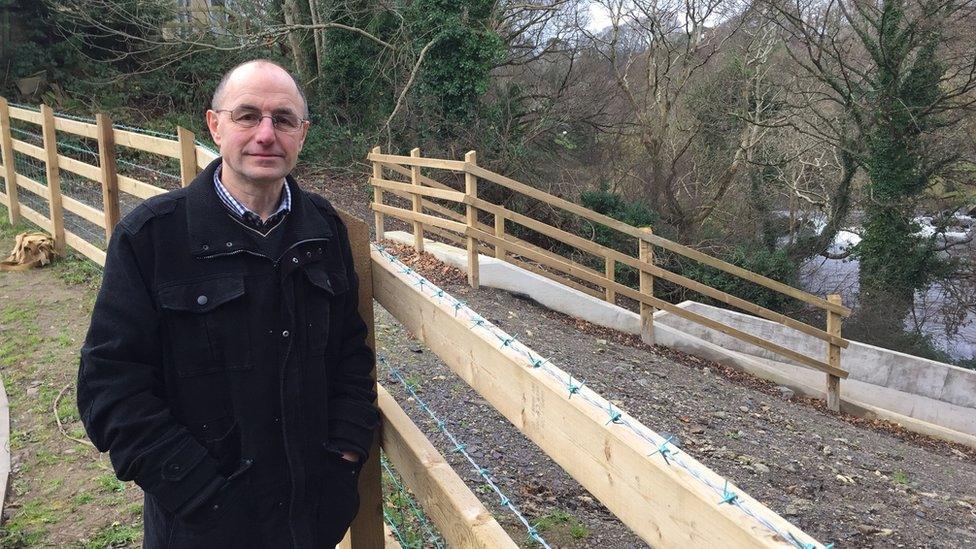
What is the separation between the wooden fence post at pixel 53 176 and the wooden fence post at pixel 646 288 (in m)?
6.69

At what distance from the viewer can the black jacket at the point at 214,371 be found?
5.85 feet

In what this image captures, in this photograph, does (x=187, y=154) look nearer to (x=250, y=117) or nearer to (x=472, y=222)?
(x=250, y=117)

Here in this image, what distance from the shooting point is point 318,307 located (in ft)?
6.54

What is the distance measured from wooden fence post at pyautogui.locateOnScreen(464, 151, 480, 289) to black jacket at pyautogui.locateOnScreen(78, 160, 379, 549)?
739cm

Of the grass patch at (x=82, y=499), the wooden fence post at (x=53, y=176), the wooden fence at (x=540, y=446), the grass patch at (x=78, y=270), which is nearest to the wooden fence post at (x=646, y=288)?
the grass patch at (x=78, y=270)

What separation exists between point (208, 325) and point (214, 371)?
0.12m

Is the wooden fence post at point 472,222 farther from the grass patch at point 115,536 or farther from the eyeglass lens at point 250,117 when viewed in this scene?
the eyeglass lens at point 250,117

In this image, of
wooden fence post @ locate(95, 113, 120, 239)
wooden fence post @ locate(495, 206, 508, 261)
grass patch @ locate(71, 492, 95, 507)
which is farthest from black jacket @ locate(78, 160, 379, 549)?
wooden fence post @ locate(495, 206, 508, 261)

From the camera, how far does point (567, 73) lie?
840 inches

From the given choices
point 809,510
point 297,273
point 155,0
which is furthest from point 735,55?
point 297,273

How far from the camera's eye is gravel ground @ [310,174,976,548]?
4.83m

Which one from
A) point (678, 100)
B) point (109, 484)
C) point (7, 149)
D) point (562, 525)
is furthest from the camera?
point (678, 100)

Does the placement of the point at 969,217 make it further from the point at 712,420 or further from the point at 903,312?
the point at 712,420

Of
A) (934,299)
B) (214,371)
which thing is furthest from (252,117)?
(934,299)
